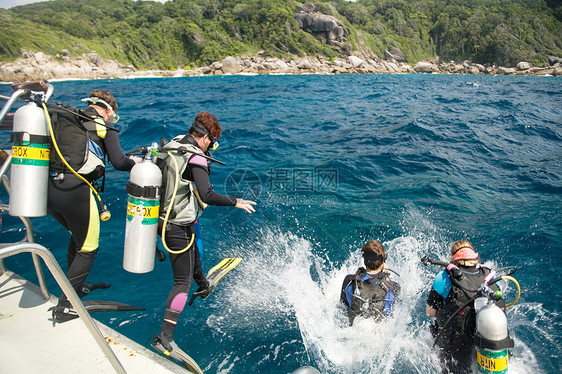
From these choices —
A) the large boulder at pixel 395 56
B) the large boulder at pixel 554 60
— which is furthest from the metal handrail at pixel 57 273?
the large boulder at pixel 395 56

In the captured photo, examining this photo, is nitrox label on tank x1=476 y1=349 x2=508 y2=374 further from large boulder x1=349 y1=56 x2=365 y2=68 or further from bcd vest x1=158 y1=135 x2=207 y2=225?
large boulder x1=349 y1=56 x2=365 y2=68

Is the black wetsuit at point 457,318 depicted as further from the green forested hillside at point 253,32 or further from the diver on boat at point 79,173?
the green forested hillside at point 253,32

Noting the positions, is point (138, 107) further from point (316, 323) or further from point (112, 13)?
point (112, 13)

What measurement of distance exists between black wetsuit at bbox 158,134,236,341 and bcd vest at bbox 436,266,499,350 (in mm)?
2553

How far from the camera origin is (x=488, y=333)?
2.93 meters

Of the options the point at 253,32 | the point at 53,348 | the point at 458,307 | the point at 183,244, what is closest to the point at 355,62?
the point at 253,32

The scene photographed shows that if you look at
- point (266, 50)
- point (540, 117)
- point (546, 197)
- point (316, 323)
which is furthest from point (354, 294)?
point (266, 50)

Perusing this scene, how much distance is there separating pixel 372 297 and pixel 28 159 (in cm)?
385

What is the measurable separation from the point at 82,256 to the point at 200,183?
142 centimetres

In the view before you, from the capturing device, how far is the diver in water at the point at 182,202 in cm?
335

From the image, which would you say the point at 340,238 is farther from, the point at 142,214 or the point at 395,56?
the point at 395,56

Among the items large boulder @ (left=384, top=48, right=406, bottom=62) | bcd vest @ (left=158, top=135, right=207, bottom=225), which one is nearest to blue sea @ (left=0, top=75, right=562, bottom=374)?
bcd vest @ (left=158, top=135, right=207, bottom=225)

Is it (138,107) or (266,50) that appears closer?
(138,107)

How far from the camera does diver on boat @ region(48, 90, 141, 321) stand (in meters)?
3.22
